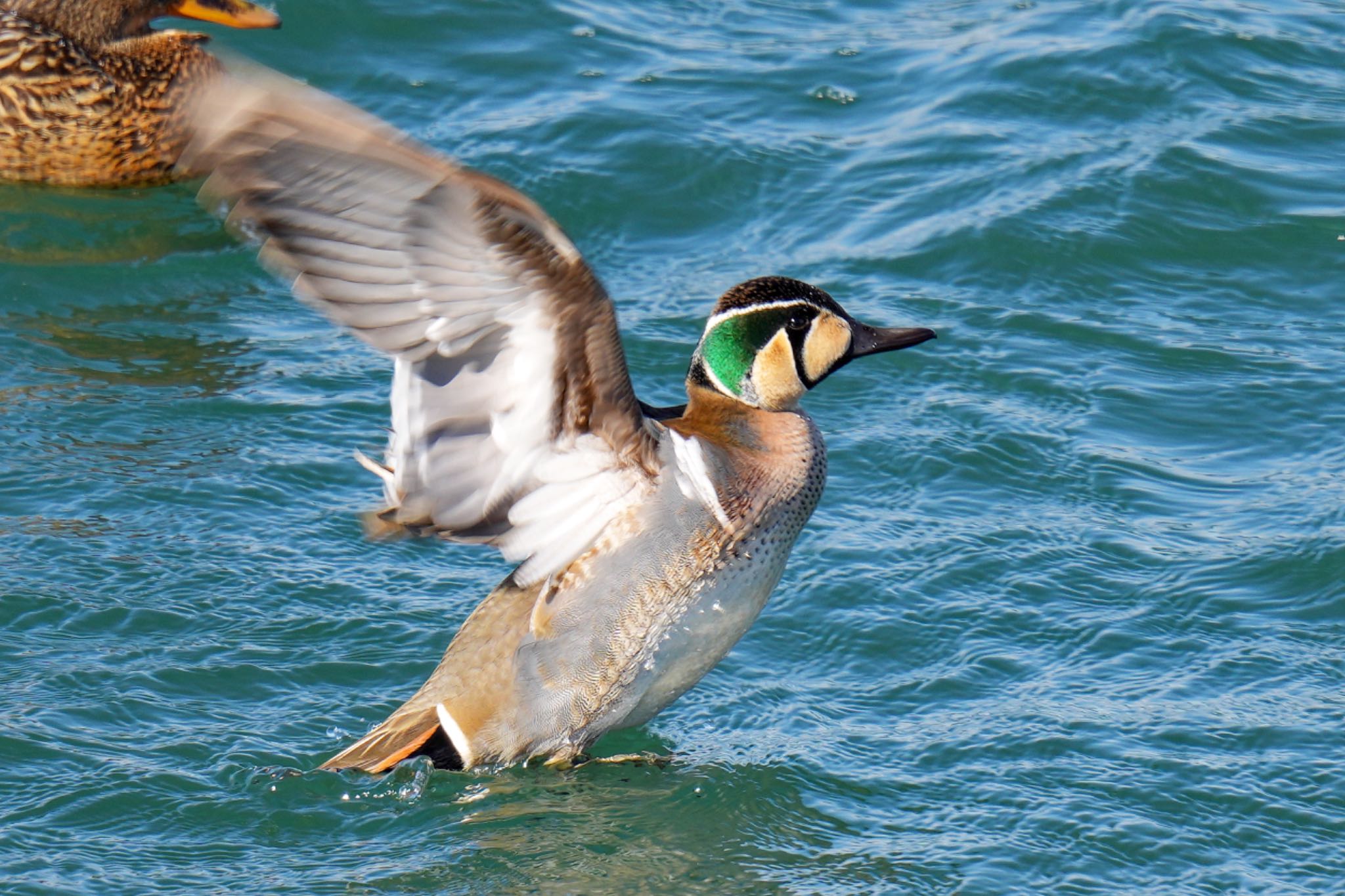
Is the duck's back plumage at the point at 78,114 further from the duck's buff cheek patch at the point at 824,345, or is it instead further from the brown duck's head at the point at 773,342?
the duck's buff cheek patch at the point at 824,345

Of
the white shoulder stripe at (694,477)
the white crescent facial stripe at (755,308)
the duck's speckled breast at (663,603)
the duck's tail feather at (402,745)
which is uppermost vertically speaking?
the white crescent facial stripe at (755,308)

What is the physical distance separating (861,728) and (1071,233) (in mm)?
3820

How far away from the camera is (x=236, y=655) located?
20.0 feet

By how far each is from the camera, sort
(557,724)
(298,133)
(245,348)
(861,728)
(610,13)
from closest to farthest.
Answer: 1. (298,133)
2. (557,724)
3. (861,728)
4. (245,348)
5. (610,13)

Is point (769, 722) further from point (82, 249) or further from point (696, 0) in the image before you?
point (696, 0)

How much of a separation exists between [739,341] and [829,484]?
69.0 inches

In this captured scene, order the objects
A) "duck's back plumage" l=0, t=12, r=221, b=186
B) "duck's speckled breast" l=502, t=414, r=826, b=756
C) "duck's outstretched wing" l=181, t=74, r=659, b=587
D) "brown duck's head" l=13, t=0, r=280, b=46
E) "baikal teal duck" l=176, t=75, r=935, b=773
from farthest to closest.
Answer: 1. "brown duck's head" l=13, t=0, r=280, b=46
2. "duck's back plumage" l=0, t=12, r=221, b=186
3. "duck's speckled breast" l=502, t=414, r=826, b=756
4. "baikal teal duck" l=176, t=75, r=935, b=773
5. "duck's outstretched wing" l=181, t=74, r=659, b=587

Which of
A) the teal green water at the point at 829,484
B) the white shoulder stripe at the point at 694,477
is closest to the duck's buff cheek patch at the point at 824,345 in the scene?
the white shoulder stripe at the point at 694,477

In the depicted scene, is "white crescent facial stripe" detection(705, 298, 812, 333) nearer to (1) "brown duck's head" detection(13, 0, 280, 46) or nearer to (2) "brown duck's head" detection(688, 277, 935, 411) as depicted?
(2) "brown duck's head" detection(688, 277, 935, 411)

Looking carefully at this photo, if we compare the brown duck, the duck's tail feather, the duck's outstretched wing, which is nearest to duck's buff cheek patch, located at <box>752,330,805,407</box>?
the duck's outstretched wing

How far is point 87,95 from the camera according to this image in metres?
8.95

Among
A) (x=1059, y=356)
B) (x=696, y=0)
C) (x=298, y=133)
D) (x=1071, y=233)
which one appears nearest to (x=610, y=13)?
(x=696, y=0)

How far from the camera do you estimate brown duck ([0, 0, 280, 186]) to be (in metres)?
8.86

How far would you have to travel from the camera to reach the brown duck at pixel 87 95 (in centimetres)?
886
